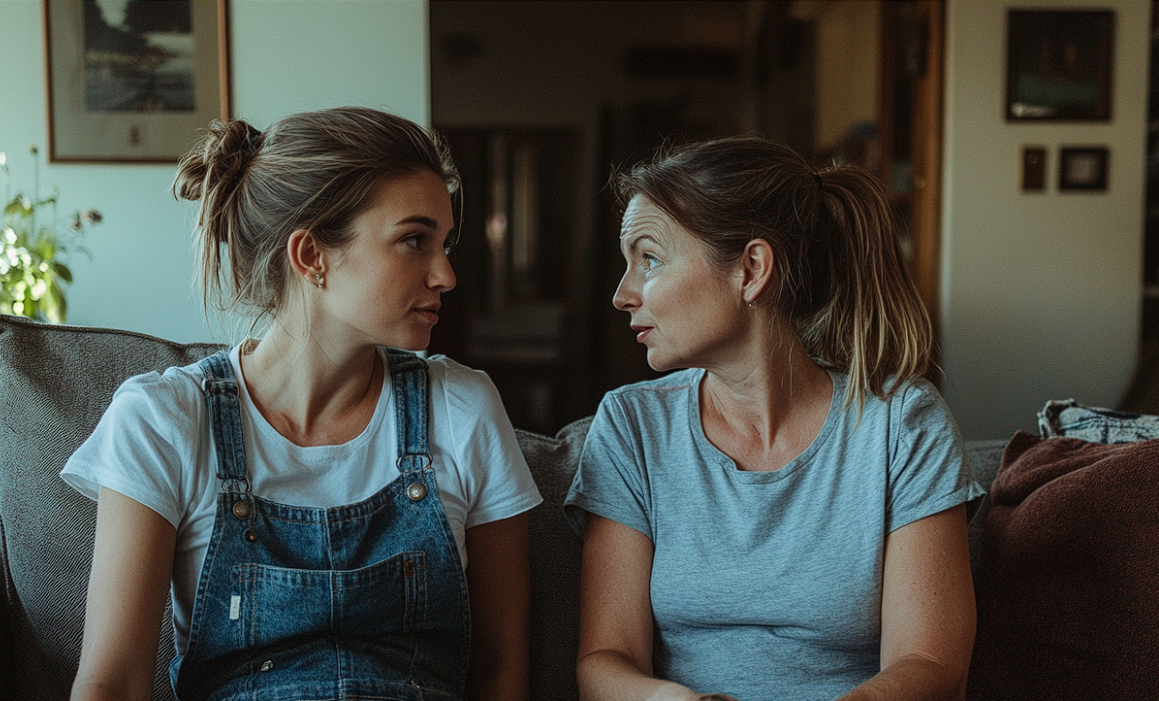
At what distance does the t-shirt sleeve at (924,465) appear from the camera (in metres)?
1.14

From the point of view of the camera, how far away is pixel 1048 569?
4.27 feet

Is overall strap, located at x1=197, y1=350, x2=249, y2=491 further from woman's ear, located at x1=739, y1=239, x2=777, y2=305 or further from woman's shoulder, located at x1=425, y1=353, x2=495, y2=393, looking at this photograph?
woman's ear, located at x1=739, y1=239, x2=777, y2=305

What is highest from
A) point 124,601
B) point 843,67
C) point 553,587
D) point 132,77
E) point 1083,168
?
point 843,67

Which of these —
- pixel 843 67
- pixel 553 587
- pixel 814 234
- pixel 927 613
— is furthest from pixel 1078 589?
pixel 843 67

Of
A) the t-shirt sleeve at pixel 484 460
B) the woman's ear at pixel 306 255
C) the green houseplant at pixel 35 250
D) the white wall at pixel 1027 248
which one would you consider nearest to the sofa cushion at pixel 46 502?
the woman's ear at pixel 306 255

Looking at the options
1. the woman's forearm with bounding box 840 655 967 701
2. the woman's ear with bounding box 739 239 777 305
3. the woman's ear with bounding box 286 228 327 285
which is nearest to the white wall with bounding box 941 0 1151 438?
the woman's ear with bounding box 739 239 777 305

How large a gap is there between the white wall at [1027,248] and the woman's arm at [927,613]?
2924 millimetres

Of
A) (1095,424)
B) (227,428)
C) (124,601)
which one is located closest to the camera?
(124,601)

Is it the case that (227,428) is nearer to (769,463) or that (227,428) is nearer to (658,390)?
(658,390)

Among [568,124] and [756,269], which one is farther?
[568,124]

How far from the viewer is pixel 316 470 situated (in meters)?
1.15

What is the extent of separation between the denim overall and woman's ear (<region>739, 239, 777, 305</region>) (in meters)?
0.47

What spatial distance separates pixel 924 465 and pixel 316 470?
764 mm

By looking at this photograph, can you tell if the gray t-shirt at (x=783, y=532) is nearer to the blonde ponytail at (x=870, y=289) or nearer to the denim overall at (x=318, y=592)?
the blonde ponytail at (x=870, y=289)
